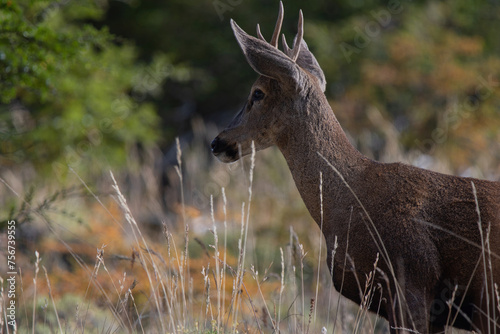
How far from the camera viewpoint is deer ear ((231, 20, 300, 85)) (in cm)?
405

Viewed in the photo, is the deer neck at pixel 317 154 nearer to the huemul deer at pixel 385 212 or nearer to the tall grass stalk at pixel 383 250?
the huemul deer at pixel 385 212

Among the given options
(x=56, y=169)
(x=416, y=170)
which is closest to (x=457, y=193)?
(x=416, y=170)

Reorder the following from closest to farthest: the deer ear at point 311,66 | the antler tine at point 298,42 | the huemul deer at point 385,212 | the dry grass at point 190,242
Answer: the huemul deer at point 385,212 < the antler tine at point 298,42 < the deer ear at point 311,66 < the dry grass at point 190,242

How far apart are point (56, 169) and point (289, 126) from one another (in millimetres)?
8187

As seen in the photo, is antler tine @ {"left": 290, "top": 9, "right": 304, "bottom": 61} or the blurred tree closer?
antler tine @ {"left": 290, "top": 9, "right": 304, "bottom": 61}

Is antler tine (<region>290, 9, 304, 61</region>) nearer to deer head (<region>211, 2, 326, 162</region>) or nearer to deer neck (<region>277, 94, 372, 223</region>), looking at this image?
deer head (<region>211, 2, 326, 162</region>)

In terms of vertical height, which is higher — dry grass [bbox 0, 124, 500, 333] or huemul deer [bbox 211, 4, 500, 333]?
huemul deer [bbox 211, 4, 500, 333]

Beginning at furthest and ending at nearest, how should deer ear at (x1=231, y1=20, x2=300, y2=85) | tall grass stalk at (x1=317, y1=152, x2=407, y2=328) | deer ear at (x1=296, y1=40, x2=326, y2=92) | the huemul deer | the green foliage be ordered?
the green foliage, deer ear at (x1=296, y1=40, x2=326, y2=92), deer ear at (x1=231, y1=20, x2=300, y2=85), the huemul deer, tall grass stalk at (x1=317, y1=152, x2=407, y2=328)

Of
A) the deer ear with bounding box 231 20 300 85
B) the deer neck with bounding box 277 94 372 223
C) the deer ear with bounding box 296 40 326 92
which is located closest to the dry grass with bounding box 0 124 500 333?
the deer ear with bounding box 296 40 326 92

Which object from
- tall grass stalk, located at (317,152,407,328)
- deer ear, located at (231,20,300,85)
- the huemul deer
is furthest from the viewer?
deer ear, located at (231,20,300,85)

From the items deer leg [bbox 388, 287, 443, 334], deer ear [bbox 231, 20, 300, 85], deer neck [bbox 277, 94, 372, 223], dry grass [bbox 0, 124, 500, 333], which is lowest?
dry grass [bbox 0, 124, 500, 333]

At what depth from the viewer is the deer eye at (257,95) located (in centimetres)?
432

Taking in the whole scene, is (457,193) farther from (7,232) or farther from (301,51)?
(7,232)


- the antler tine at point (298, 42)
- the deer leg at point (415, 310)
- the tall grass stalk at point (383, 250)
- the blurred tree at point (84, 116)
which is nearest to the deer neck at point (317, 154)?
the tall grass stalk at point (383, 250)
